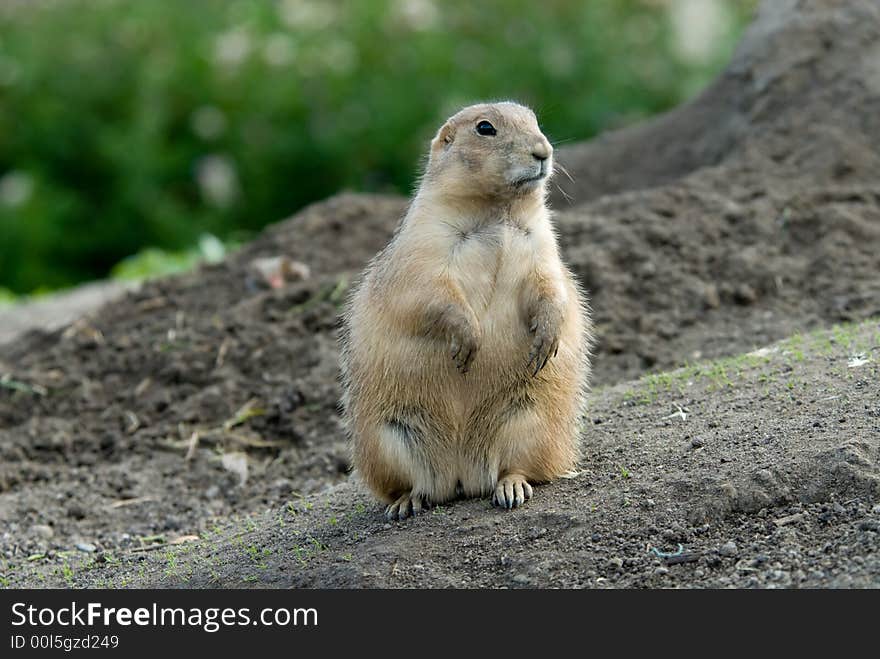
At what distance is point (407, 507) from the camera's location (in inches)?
222

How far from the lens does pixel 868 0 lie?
9.68m

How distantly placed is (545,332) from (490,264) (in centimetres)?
37

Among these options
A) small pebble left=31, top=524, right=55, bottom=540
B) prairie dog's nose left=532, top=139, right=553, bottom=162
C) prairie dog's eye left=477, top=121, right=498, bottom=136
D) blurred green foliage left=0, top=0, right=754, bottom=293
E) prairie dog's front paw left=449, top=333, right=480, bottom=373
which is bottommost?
small pebble left=31, top=524, right=55, bottom=540

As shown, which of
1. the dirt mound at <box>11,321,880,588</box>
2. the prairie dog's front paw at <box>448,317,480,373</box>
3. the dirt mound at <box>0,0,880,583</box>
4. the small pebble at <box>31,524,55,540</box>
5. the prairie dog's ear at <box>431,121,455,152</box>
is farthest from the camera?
the dirt mound at <box>0,0,880,583</box>

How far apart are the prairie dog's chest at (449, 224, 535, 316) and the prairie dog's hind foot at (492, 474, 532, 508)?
0.69 m

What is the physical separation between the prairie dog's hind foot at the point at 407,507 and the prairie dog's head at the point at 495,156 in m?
1.27

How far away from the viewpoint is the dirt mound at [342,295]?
24.5ft

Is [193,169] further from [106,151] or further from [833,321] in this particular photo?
[833,321]

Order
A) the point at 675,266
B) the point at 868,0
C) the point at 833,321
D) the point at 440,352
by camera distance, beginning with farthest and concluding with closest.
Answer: the point at 868,0 < the point at 675,266 < the point at 833,321 < the point at 440,352

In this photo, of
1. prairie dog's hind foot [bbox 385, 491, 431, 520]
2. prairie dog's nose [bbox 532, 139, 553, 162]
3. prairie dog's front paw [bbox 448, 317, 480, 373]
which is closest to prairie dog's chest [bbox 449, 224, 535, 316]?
prairie dog's front paw [bbox 448, 317, 480, 373]

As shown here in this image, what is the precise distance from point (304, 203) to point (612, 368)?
700cm

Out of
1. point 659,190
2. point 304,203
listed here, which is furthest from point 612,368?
point 304,203

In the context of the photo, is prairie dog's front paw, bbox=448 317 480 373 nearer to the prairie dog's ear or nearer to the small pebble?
the prairie dog's ear

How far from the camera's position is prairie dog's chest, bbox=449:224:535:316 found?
18.2 ft
